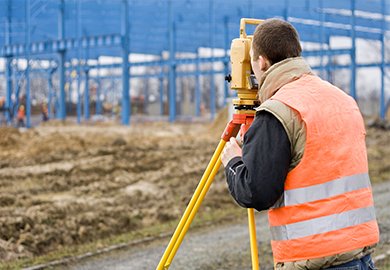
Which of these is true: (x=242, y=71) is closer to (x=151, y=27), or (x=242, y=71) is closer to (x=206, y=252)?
(x=206, y=252)

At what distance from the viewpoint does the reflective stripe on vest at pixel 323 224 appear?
8.24 feet

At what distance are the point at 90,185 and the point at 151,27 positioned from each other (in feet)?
84.5

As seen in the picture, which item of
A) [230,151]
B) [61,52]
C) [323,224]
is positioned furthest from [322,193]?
[61,52]

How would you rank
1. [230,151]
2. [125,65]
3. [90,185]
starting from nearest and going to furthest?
1. [230,151]
2. [90,185]
3. [125,65]

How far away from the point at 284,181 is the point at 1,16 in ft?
91.5

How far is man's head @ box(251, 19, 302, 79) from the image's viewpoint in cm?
261

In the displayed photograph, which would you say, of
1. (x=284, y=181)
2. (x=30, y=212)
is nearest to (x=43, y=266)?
(x=30, y=212)

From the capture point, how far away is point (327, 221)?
2512 mm

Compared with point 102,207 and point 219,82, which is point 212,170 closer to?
point 102,207

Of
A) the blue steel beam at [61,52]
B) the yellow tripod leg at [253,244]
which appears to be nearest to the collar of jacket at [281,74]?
the yellow tripod leg at [253,244]

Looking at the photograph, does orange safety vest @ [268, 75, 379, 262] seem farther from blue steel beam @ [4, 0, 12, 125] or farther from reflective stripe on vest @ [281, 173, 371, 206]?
blue steel beam @ [4, 0, 12, 125]

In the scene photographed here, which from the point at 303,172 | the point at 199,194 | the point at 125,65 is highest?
the point at 303,172

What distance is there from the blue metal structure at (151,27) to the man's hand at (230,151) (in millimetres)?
23061

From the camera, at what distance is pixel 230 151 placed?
2832mm
